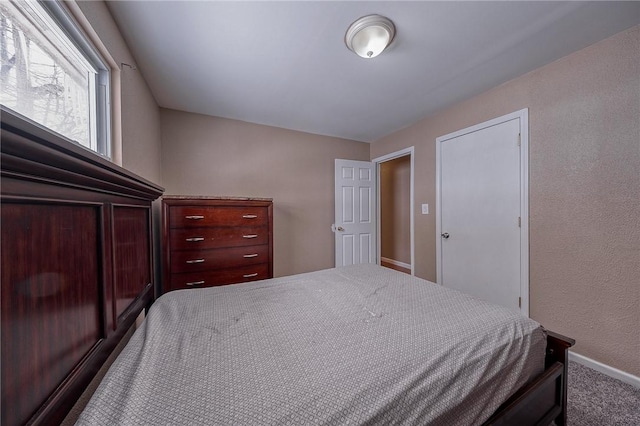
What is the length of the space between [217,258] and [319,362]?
1.73 m

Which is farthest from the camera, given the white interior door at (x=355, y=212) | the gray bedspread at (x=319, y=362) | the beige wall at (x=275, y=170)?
the white interior door at (x=355, y=212)

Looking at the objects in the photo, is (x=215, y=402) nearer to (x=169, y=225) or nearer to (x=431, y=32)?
(x=169, y=225)

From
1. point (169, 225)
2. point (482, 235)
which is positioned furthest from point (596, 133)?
point (169, 225)

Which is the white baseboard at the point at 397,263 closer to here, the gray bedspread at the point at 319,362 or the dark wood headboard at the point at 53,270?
the gray bedspread at the point at 319,362

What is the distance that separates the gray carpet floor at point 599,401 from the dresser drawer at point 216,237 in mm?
2456

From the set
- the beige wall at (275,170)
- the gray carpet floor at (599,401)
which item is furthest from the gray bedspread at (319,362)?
the beige wall at (275,170)

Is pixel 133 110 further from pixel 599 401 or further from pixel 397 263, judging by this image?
pixel 397 263

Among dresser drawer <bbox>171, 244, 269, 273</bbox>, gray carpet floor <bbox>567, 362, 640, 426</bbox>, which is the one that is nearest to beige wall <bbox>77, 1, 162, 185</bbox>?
dresser drawer <bbox>171, 244, 269, 273</bbox>

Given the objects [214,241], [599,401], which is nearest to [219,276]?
[214,241]

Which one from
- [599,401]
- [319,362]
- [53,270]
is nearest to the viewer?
[53,270]

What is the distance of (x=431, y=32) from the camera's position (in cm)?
148

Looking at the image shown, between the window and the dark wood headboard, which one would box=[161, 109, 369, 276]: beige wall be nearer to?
the window

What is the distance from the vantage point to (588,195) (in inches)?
64.5

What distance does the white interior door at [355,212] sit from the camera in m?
3.46
